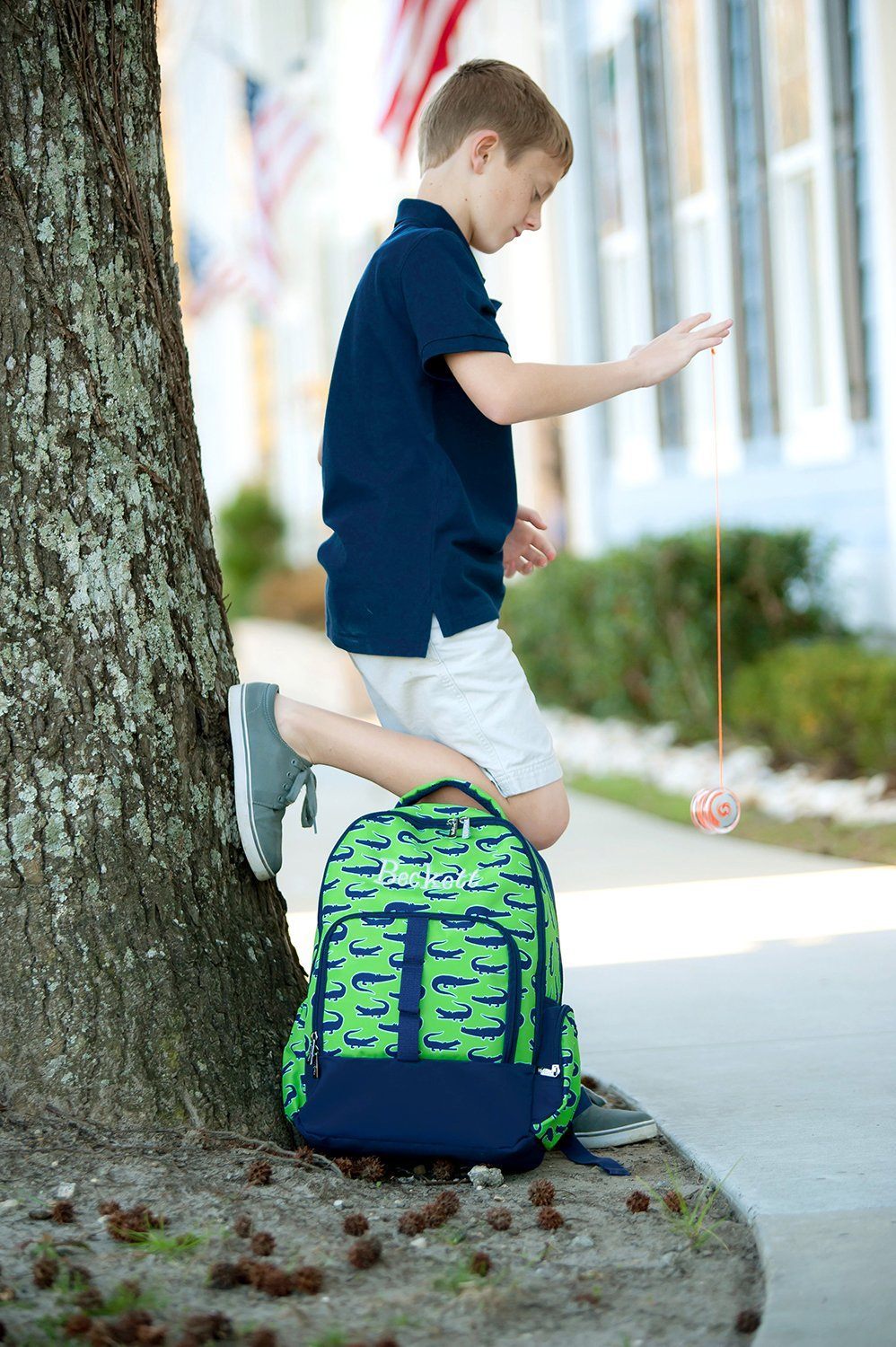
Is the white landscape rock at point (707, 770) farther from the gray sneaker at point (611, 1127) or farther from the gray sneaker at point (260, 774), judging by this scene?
the gray sneaker at point (260, 774)

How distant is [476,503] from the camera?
3.20 meters

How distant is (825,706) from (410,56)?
4768mm

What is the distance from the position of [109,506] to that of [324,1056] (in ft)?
3.50

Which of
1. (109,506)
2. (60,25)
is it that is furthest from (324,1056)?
(60,25)

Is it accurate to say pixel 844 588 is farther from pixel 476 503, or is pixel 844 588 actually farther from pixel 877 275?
pixel 476 503

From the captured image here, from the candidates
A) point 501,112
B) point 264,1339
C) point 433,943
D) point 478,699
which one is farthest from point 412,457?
point 264,1339

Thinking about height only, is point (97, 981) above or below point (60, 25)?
below

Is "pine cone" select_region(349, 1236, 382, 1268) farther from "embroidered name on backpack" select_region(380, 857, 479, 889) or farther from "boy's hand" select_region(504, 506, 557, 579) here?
"boy's hand" select_region(504, 506, 557, 579)

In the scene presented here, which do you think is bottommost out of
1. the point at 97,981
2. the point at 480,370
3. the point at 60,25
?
the point at 97,981

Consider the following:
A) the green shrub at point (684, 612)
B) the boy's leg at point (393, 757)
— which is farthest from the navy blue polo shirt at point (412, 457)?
the green shrub at point (684, 612)

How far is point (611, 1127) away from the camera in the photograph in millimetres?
3145

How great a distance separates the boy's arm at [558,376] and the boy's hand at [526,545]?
0.53 metres

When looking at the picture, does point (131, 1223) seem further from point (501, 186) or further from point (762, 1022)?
point (501, 186)

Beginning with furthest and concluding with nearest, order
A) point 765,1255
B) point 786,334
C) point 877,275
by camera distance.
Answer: point 786,334, point 877,275, point 765,1255
